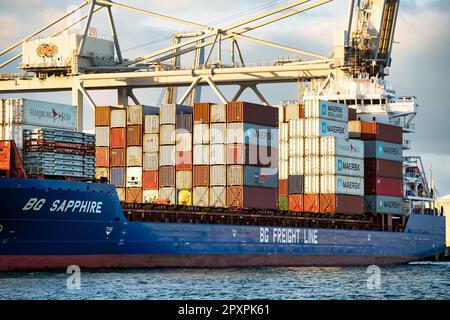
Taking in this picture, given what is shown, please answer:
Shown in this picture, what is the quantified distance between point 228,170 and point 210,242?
4147 mm

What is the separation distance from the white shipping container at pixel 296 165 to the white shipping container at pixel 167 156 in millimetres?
9638

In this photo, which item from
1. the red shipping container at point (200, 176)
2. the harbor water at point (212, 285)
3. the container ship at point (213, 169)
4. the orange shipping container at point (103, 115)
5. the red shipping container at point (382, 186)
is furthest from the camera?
the red shipping container at point (382, 186)

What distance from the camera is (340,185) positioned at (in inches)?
2468

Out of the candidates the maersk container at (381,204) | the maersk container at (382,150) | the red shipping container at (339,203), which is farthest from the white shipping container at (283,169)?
the maersk container at (381,204)

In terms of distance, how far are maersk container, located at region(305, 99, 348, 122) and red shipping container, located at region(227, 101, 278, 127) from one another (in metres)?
4.71

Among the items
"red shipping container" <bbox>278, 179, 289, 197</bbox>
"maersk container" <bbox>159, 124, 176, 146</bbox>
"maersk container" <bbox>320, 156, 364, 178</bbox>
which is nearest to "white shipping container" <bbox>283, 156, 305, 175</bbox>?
"red shipping container" <bbox>278, 179, 289, 197</bbox>

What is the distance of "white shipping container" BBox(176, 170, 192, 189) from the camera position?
188ft

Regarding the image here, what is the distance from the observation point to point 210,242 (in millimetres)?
55312

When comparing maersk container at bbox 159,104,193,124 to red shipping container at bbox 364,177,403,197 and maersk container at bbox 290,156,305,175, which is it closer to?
maersk container at bbox 290,156,305,175

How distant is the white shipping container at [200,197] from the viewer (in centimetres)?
5647

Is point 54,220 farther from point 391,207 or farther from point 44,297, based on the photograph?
point 391,207

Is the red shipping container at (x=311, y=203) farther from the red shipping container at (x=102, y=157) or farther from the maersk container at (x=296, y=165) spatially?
the red shipping container at (x=102, y=157)

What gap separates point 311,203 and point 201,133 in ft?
32.9

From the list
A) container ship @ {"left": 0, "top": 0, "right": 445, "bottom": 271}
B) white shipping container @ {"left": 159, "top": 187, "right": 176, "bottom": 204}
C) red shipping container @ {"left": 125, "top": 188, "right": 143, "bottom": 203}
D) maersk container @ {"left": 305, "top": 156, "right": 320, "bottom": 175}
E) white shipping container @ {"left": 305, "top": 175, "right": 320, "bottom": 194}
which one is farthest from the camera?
maersk container @ {"left": 305, "top": 156, "right": 320, "bottom": 175}
